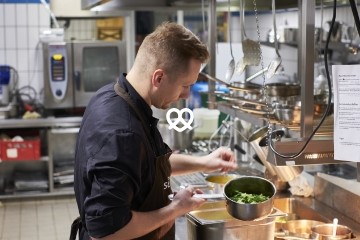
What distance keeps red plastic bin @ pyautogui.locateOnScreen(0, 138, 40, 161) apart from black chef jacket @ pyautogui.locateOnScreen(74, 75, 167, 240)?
3426mm

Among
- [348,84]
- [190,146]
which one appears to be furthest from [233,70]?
[348,84]

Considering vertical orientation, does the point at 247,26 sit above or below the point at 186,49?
above

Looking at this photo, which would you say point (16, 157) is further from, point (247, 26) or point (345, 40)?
point (247, 26)

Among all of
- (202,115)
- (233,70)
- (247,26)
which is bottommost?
(202,115)

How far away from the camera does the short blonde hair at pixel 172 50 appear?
1.68m

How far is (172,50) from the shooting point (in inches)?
66.2

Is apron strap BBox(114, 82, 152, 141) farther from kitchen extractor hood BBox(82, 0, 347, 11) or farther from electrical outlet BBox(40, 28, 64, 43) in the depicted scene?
electrical outlet BBox(40, 28, 64, 43)

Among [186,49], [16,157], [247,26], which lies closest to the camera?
[186,49]

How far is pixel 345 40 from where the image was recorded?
415 cm

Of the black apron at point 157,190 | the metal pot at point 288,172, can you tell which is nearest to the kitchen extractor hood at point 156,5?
the metal pot at point 288,172

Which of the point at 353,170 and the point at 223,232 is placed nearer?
the point at 223,232

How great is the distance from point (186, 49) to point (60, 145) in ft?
13.1

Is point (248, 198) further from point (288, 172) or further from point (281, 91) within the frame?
point (281, 91)

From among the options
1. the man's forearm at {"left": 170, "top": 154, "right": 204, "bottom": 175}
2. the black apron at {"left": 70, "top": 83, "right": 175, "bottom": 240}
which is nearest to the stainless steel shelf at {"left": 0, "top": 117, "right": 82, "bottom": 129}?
the man's forearm at {"left": 170, "top": 154, "right": 204, "bottom": 175}
